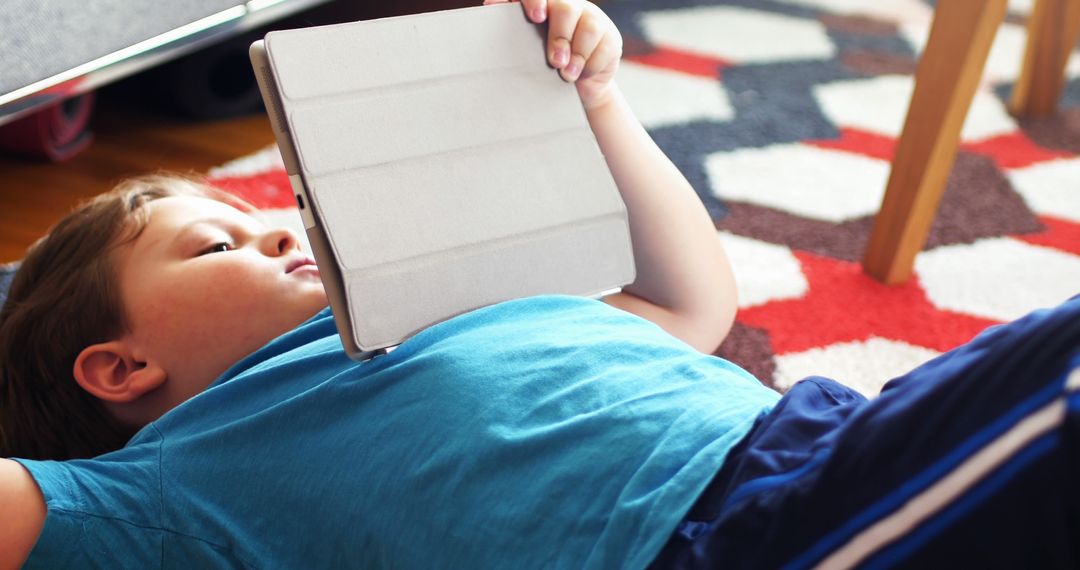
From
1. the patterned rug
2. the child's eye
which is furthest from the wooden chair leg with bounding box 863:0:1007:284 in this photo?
the child's eye

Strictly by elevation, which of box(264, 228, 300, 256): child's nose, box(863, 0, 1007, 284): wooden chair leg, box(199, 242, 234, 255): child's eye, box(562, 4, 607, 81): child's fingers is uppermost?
box(562, 4, 607, 81): child's fingers

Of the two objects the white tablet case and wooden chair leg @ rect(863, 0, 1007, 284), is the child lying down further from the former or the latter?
wooden chair leg @ rect(863, 0, 1007, 284)

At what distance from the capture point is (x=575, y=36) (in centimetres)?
74

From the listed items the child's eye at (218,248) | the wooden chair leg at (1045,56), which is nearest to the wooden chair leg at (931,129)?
the wooden chair leg at (1045,56)

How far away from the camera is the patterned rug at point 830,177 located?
1.03 m

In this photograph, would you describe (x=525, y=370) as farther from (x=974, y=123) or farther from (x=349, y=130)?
(x=974, y=123)

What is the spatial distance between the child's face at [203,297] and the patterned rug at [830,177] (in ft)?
1.19

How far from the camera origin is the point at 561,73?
0.75 meters

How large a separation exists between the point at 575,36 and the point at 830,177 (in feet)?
2.26

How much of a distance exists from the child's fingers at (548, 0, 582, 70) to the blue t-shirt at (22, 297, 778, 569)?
16 cm

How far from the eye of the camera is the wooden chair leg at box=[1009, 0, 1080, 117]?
1.47 meters

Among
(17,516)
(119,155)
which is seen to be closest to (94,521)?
(17,516)

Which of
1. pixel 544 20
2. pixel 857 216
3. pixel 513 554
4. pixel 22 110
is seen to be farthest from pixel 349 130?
pixel 857 216

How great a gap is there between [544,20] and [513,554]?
1.16 ft
